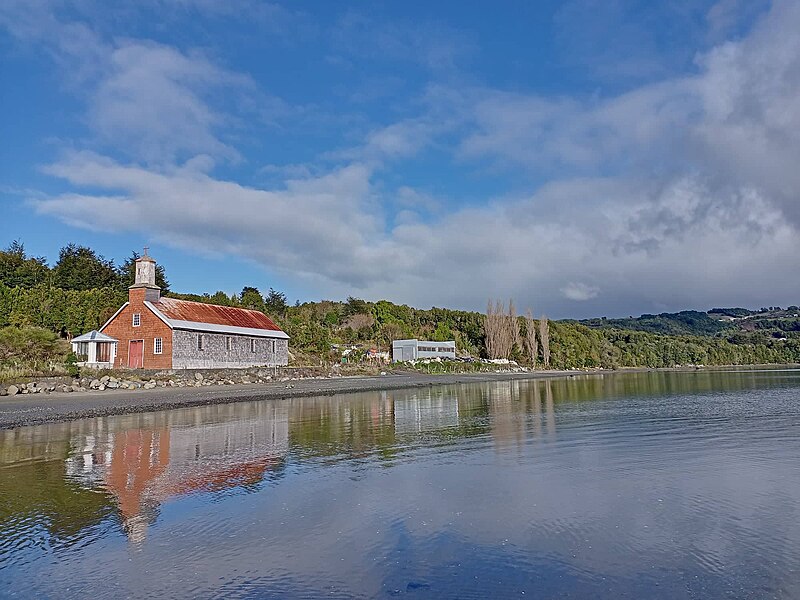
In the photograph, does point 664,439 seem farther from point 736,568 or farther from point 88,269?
point 88,269

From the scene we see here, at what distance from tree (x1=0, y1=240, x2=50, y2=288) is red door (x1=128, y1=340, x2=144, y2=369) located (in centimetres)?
1334

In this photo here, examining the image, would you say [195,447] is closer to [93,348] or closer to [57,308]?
[93,348]

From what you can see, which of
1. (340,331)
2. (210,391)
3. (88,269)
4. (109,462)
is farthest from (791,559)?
(340,331)

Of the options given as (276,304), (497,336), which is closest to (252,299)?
(276,304)

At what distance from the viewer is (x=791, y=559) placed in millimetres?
6820

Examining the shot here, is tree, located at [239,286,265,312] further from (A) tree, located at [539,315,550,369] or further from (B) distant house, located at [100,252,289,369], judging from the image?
(A) tree, located at [539,315,550,369]

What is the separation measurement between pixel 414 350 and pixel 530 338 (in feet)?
92.9

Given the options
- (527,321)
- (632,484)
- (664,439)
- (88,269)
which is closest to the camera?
(632,484)

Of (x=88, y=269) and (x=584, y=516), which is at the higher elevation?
(x=88, y=269)

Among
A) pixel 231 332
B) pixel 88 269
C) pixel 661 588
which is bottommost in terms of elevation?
pixel 661 588

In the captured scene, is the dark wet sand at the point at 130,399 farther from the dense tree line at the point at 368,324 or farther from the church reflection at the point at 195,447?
the dense tree line at the point at 368,324

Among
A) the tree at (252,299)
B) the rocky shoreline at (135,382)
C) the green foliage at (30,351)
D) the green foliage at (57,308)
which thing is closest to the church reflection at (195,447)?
the rocky shoreline at (135,382)

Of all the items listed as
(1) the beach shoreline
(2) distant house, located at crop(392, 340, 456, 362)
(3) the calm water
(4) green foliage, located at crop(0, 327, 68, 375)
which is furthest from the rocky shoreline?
(2) distant house, located at crop(392, 340, 456, 362)

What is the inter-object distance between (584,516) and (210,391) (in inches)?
1102
